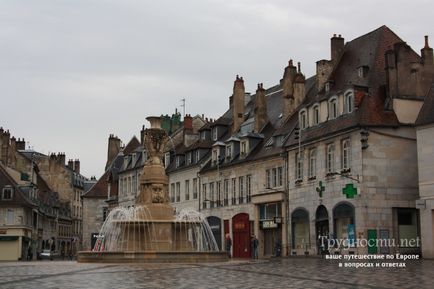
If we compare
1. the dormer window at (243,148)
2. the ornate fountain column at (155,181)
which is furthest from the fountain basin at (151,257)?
the dormer window at (243,148)

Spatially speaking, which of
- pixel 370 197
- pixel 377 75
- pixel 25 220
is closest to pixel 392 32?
pixel 377 75

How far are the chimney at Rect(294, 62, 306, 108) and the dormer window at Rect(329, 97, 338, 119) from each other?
755cm

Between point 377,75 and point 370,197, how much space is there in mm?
7819

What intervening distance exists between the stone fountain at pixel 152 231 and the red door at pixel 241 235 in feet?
53.1

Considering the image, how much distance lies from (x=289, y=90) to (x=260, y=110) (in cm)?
390

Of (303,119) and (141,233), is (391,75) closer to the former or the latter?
(303,119)

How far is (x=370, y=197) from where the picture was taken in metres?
39.2

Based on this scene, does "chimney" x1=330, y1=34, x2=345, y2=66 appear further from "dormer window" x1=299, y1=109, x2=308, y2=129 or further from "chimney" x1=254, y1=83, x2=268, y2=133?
"chimney" x1=254, y1=83, x2=268, y2=133

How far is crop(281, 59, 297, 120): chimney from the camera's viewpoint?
168 ft

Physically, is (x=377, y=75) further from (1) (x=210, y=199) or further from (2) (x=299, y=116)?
(1) (x=210, y=199)

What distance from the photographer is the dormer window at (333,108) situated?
4247 cm

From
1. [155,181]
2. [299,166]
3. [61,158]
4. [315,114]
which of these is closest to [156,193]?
[155,181]

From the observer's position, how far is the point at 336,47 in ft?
158

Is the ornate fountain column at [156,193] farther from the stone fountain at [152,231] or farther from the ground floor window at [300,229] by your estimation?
the ground floor window at [300,229]
